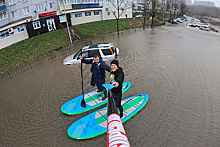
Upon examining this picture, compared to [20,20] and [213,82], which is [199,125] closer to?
[213,82]

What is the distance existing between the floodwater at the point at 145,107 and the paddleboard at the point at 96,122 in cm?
21

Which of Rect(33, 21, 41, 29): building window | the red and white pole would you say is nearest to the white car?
the red and white pole

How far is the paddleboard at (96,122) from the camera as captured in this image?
5.54 m

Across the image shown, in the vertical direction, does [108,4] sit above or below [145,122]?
above

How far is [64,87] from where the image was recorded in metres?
9.74

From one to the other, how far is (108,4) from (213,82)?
2991 cm

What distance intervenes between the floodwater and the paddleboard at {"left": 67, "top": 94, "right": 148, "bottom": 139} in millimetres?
209

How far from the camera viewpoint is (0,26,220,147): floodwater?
556cm

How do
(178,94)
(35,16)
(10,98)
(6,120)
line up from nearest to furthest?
(6,120) → (178,94) → (10,98) → (35,16)

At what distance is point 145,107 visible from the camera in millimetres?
7113

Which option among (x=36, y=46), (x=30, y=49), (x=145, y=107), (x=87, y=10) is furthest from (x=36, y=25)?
(x=145, y=107)

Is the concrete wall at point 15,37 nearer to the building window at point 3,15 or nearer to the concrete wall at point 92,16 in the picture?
the building window at point 3,15

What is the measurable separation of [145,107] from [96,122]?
253 cm

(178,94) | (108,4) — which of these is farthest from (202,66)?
(108,4)
